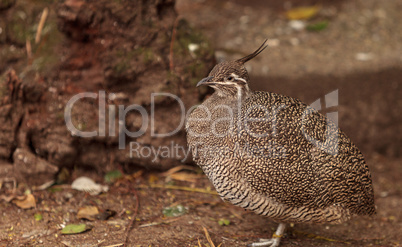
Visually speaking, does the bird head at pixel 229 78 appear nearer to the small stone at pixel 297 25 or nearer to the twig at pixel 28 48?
the twig at pixel 28 48

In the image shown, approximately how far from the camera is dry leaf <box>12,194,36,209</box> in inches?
170

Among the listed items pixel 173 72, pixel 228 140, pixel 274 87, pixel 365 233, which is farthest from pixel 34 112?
pixel 365 233

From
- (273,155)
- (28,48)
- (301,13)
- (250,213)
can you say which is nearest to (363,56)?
(301,13)

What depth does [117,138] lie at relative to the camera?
4.87m

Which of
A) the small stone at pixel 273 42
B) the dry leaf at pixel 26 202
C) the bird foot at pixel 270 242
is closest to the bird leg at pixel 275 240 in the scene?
the bird foot at pixel 270 242

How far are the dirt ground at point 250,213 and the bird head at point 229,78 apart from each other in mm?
1334

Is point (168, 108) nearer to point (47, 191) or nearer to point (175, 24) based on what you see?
point (175, 24)

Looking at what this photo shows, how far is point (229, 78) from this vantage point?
12.6 ft

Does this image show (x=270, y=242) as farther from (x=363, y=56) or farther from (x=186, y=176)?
(x=363, y=56)

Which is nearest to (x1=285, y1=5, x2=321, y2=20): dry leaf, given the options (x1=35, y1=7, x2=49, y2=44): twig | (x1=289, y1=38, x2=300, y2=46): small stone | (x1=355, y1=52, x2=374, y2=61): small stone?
(x1=289, y1=38, x2=300, y2=46): small stone

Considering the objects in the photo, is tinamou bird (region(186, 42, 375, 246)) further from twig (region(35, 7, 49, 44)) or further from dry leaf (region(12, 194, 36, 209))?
twig (region(35, 7, 49, 44))

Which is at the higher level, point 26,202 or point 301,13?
point 301,13

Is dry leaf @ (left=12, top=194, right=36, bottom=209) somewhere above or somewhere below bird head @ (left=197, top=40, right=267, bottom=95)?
below

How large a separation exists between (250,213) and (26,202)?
7.28 feet
